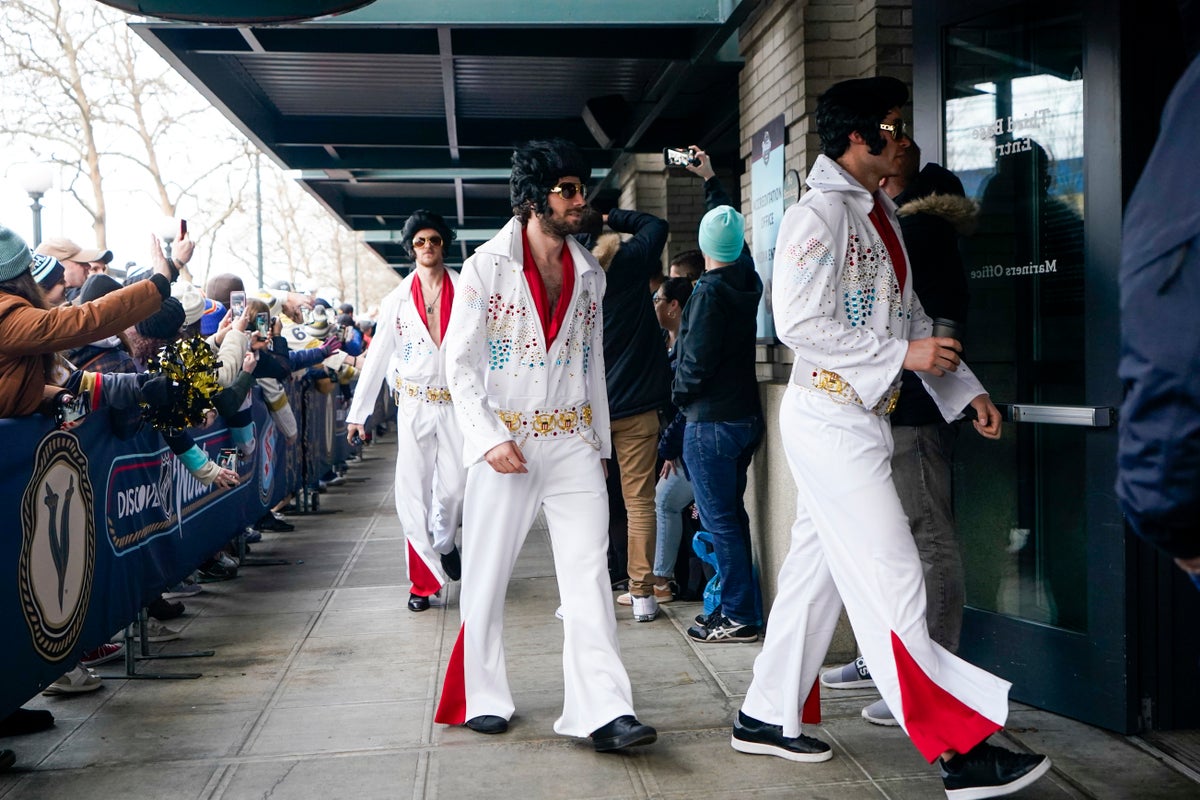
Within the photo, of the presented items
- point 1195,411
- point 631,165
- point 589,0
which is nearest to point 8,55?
point 631,165

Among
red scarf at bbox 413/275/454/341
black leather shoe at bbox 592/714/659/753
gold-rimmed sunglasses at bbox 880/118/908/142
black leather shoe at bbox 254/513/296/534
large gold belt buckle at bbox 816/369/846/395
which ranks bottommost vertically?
black leather shoe at bbox 254/513/296/534

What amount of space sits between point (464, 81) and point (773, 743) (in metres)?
7.51

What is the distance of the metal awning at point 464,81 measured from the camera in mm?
8023

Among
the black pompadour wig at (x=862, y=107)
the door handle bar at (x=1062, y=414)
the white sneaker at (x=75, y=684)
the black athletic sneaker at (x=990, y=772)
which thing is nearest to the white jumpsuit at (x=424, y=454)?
the white sneaker at (x=75, y=684)

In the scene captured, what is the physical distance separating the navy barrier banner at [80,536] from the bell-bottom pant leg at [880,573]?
9.49ft

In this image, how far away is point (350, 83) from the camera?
413 inches

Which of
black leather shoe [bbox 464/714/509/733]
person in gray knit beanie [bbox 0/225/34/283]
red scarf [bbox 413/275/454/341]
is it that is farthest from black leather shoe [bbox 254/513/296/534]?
black leather shoe [bbox 464/714/509/733]

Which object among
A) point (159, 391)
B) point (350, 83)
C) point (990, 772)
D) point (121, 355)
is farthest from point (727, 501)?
point (350, 83)

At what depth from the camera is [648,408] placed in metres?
6.97

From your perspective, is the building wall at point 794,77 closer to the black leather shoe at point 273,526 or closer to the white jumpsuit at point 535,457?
the white jumpsuit at point 535,457

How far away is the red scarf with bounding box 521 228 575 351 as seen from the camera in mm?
4648

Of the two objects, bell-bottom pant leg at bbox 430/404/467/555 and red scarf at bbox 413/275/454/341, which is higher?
red scarf at bbox 413/275/454/341

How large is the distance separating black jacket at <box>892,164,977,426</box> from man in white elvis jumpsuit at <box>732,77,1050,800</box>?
295 millimetres

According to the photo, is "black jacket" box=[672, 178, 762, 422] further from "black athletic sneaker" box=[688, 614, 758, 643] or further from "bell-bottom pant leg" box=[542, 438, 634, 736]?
"bell-bottom pant leg" box=[542, 438, 634, 736]
